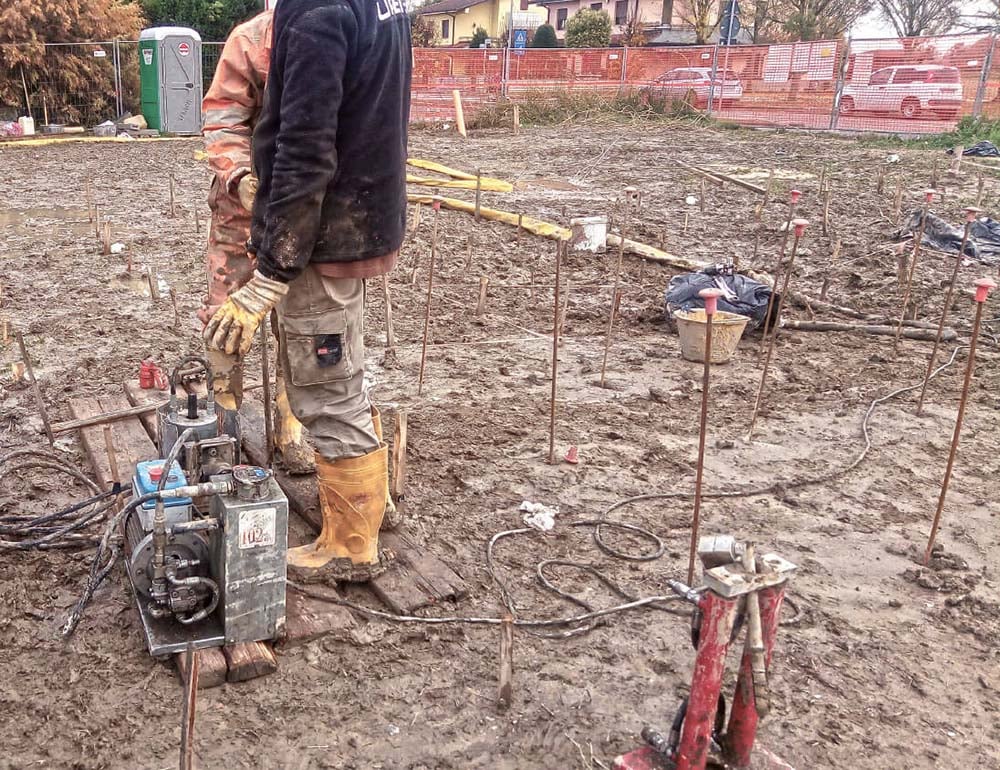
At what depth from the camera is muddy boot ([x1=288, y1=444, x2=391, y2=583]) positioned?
302cm

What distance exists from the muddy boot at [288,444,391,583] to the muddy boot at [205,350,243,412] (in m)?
0.45

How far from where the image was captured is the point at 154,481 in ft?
9.34

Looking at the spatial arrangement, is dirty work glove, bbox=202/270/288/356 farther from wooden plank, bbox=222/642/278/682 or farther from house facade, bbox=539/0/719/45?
house facade, bbox=539/0/719/45

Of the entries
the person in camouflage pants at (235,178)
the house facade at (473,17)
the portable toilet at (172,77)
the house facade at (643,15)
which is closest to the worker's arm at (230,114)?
the person in camouflage pants at (235,178)

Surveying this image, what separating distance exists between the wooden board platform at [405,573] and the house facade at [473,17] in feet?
155

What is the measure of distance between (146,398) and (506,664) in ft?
8.90

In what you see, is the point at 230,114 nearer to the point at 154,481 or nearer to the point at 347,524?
the point at 154,481

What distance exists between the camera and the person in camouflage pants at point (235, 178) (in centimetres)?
325

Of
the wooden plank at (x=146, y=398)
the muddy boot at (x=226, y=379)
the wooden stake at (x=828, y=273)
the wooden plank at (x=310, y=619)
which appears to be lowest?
the wooden plank at (x=310, y=619)

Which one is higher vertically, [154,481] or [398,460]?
[154,481]

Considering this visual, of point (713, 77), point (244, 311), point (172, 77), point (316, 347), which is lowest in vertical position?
point (316, 347)

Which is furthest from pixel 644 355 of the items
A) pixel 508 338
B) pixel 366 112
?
pixel 366 112

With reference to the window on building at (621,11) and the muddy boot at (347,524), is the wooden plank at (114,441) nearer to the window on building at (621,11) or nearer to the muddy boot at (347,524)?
the muddy boot at (347,524)

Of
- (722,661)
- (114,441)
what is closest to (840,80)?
(114,441)
